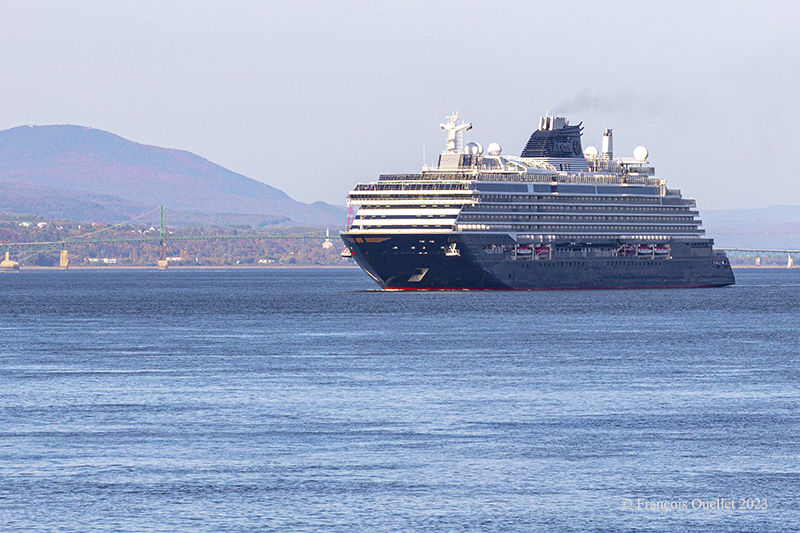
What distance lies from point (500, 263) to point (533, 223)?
728 cm

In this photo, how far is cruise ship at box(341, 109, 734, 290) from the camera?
112750 mm

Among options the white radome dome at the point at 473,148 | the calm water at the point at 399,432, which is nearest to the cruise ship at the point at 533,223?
the white radome dome at the point at 473,148

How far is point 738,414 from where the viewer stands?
36.0 m

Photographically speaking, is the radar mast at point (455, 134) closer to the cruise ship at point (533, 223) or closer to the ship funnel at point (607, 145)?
the cruise ship at point (533, 223)

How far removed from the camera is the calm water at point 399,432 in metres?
23.5

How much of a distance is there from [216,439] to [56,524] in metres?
9.04

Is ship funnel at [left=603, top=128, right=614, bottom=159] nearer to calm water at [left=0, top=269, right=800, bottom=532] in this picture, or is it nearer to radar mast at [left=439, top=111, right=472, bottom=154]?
radar mast at [left=439, top=111, right=472, bottom=154]

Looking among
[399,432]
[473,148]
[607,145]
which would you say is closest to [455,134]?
[473,148]

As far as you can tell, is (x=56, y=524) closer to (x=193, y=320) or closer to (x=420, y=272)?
(x=193, y=320)

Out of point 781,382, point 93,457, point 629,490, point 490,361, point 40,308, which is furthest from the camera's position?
point 40,308

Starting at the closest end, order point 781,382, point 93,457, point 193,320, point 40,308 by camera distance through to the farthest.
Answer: point 93,457, point 781,382, point 193,320, point 40,308

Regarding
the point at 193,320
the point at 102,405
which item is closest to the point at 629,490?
the point at 102,405

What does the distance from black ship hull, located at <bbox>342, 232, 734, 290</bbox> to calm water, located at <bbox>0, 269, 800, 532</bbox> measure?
42708 millimetres

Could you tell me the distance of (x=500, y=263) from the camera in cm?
11650
